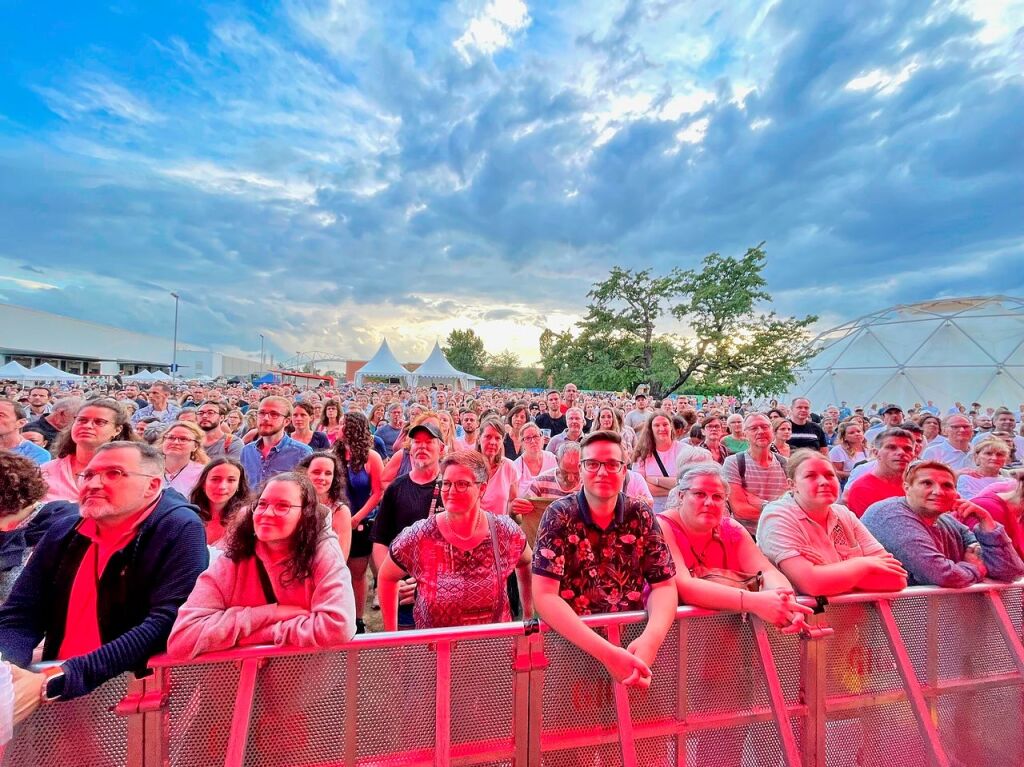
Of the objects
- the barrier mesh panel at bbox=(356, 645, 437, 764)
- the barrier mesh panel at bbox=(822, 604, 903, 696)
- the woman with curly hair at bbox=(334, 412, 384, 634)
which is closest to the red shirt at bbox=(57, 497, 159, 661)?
the barrier mesh panel at bbox=(356, 645, 437, 764)

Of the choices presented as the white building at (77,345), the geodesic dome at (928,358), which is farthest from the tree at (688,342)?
the white building at (77,345)

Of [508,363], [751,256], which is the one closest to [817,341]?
[751,256]

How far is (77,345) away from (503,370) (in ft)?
194

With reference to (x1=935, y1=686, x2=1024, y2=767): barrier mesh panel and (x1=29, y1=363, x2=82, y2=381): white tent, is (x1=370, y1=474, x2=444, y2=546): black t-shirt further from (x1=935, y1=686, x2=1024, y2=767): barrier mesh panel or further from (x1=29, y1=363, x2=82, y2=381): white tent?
(x1=29, y1=363, x2=82, y2=381): white tent

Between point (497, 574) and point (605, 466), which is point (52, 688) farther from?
point (605, 466)

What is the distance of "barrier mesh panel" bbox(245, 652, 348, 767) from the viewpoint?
5.52 ft

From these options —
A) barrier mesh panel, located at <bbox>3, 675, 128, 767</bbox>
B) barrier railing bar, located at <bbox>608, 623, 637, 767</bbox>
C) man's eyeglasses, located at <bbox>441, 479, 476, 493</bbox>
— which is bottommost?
barrier railing bar, located at <bbox>608, 623, 637, 767</bbox>

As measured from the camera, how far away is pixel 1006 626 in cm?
230

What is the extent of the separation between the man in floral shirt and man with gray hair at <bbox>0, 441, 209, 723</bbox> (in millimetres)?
1489

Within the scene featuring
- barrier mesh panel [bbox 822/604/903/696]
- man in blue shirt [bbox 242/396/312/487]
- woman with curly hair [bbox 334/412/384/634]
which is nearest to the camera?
barrier mesh panel [bbox 822/604/903/696]

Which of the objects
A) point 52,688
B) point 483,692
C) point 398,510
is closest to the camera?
point 52,688

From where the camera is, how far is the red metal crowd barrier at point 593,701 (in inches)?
63.9

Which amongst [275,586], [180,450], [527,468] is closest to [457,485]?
[275,586]

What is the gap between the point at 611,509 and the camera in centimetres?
216
